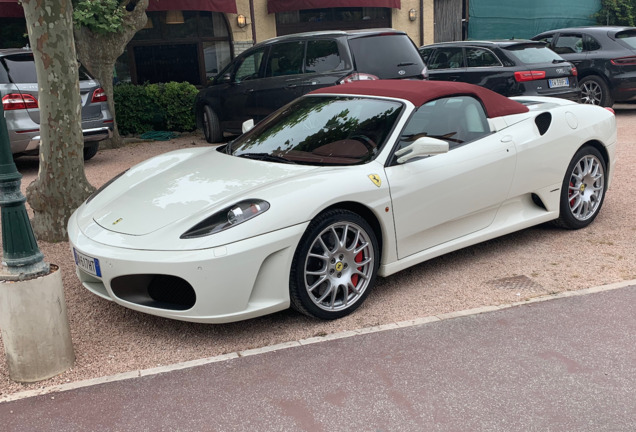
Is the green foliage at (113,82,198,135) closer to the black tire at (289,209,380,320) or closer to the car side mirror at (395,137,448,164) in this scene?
the car side mirror at (395,137,448,164)

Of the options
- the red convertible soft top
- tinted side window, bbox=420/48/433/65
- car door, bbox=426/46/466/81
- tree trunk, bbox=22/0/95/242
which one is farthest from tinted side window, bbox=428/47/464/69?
tree trunk, bbox=22/0/95/242

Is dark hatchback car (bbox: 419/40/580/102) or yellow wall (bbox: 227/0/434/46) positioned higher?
yellow wall (bbox: 227/0/434/46)

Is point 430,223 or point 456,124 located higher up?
point 456,124

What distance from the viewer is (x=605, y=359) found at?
3.47 meters

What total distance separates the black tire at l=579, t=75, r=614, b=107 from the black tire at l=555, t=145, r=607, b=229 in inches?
298

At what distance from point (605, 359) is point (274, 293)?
5.93ft

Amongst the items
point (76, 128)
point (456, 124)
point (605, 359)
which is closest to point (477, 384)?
point (605, 359)

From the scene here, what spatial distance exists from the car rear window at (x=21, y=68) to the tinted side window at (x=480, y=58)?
22.6ft

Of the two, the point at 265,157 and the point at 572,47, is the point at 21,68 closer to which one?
the point at 265,157

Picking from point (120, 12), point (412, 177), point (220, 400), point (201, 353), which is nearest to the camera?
point (220, 400)

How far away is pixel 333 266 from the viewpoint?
399 cm

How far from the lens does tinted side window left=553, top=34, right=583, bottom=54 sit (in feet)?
42.5

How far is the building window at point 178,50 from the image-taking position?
14875mm

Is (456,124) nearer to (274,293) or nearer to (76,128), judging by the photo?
(274,293)
